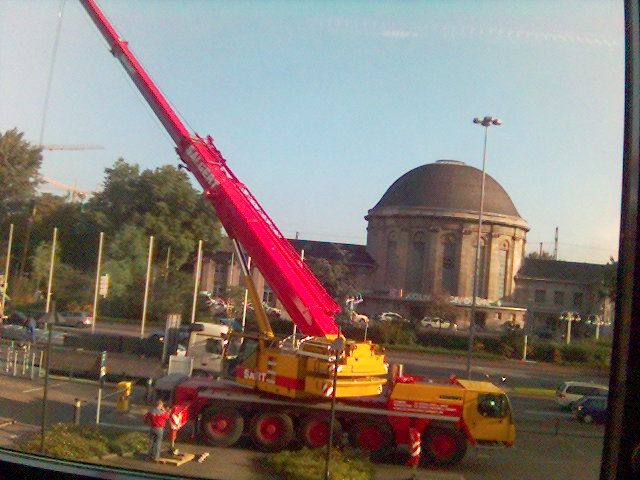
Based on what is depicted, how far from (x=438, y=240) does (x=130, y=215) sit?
3707mm

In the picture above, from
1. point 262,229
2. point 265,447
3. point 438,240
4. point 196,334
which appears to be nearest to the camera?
point 265,447

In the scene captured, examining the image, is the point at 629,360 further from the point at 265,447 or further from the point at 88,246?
the point at 88,246

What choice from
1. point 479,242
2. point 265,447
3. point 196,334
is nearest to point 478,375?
point 479,242

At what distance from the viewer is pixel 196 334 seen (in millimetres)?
8172

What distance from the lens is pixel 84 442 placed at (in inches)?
188

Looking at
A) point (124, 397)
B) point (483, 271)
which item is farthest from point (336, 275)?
point (124, 397)

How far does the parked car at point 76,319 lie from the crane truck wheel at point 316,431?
10.3 ft

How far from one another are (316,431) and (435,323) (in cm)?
171

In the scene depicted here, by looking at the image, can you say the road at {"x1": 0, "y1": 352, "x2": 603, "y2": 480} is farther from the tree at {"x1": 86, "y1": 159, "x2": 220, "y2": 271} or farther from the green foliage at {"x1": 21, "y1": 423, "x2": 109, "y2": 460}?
the tree at {"x1": 86, "y1": 159, "x2": 220, "y2": 271}

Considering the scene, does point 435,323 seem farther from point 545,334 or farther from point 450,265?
point 545,334

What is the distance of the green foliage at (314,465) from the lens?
506 centimetres

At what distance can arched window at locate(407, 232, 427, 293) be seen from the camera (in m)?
7.09

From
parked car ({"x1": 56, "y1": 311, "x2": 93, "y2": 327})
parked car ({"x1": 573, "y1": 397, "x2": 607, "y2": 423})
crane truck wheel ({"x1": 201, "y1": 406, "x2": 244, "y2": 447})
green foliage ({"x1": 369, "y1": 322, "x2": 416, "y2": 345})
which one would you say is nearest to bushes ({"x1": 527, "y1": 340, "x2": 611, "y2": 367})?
parked car ({"x1": 573, "y1": 397, "x2": 607, "y2": 423})

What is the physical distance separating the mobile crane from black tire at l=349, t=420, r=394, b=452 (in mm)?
10
